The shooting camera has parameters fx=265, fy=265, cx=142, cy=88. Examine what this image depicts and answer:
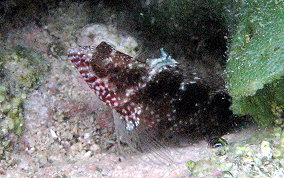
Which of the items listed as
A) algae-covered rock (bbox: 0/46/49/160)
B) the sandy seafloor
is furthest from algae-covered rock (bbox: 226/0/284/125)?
algae-covered rock (bbox: 0/46/49/160)

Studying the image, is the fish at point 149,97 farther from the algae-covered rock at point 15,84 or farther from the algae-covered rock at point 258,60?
the algae-covered rock at point 258,60

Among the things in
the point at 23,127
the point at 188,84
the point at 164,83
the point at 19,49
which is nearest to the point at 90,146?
the point at 23,127

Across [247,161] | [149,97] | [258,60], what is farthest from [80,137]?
[258,60]

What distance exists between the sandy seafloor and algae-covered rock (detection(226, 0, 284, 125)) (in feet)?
0.98

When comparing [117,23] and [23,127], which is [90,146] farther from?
[117,23]

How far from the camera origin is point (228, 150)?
8.10 ft

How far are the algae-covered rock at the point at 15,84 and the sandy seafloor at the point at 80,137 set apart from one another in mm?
101

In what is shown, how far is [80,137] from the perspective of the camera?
4004 mm

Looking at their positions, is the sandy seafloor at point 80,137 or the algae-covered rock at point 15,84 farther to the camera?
the algae-covered rock at point 15,84

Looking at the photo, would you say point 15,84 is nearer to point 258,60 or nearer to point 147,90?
point 147,90

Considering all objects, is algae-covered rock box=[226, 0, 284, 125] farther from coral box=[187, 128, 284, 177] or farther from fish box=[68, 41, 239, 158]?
fish box=[68, 41, 239, 158]

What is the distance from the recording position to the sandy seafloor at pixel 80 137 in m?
2.26

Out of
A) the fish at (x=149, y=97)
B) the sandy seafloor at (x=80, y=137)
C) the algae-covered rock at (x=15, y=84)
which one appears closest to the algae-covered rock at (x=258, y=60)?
the sandy seafloor at (x=80, y=137)

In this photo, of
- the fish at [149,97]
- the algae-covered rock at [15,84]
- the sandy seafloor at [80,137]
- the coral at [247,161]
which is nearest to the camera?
the coral at [247,161]
